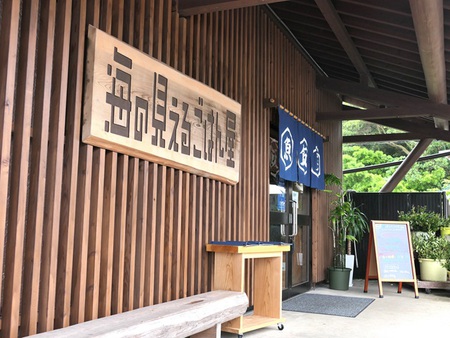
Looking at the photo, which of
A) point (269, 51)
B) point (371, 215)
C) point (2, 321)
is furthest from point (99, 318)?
point (371, 215)

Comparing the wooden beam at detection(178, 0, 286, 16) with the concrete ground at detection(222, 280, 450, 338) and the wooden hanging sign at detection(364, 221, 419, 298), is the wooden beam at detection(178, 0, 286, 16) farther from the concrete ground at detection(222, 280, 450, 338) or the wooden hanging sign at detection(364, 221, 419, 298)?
the wooden hanging sign at detection(364, 221, 419, 298)

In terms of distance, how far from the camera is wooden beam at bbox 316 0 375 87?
511cm

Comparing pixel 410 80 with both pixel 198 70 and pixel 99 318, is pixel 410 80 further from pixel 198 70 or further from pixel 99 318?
pixel 99 318

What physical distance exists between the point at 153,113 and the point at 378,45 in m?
3.97

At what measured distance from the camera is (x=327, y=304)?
578 cm

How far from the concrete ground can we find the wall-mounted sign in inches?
59.0

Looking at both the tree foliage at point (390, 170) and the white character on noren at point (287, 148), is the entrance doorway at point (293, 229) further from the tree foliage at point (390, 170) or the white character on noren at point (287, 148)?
the tree foliage at point (390, 170)

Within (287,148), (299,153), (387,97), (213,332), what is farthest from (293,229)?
(213,332)

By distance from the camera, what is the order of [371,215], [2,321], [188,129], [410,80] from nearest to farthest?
[2,321] → [188,129] → [410,80] → [371,215]

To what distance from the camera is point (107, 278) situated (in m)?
3.00

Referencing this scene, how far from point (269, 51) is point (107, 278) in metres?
3.71

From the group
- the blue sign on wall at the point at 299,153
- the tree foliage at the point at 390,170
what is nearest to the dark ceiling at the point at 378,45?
the blue sign on wall at the point at 299,153

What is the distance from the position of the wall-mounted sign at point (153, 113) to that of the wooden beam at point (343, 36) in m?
1.54

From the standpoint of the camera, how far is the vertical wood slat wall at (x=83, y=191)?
247 centimetres
